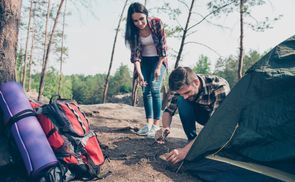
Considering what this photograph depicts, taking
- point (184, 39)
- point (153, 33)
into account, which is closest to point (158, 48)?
point (153, 33)

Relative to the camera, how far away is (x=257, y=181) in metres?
2.42

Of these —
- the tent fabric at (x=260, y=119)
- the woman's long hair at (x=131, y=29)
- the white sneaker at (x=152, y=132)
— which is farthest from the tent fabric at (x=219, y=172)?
the woman's long hair at (x=131, y=29)

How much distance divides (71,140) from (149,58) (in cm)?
184

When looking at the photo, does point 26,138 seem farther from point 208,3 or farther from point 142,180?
point 208,3

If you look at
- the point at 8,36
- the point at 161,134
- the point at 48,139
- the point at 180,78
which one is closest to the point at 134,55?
the point at 161,134

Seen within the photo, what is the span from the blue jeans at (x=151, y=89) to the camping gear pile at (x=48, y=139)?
1.28 meters

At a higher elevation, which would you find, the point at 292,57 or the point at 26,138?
the point at 292,57

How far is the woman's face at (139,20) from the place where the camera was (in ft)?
12.4

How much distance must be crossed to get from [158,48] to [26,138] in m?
2.16

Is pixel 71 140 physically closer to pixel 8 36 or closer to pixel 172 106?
pixel 172 106

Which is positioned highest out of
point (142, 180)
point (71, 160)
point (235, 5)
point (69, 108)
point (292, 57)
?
point (235, 5)

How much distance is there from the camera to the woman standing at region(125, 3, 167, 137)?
13.0 ft

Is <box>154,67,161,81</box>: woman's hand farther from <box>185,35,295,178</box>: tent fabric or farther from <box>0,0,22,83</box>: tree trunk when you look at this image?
<box>0,0,22,83</box>: tree trunk

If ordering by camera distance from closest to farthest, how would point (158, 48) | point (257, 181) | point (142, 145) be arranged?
point (257, 181) → point (142, 145) → point (158, 48)
